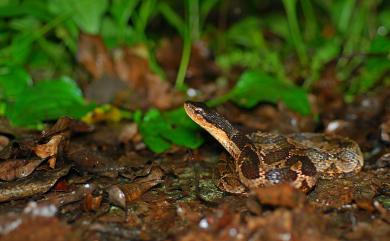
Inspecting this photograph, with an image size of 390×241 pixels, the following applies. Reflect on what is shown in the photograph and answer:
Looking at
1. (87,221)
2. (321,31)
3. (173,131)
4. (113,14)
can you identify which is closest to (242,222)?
(87,221)

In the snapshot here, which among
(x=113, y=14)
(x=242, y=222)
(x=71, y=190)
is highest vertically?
(x=113, y=14)

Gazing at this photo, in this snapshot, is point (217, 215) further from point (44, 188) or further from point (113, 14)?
point (113, 14)

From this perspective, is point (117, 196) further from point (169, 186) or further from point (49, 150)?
point (49, 150)

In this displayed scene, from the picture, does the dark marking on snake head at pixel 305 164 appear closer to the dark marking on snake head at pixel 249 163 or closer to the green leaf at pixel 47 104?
the dark marking on snake head at pixel 249 163

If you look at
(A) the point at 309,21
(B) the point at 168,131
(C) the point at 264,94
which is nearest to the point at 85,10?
(B) the point at 168,131

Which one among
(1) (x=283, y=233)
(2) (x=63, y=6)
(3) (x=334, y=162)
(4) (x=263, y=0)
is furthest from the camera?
(4) (x=263, y=0)

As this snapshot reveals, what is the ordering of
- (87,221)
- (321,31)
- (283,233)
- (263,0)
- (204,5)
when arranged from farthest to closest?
1. (263,0)
2. (321,31)
3. (204,5)
4. (87,221)
5. (283,233)
